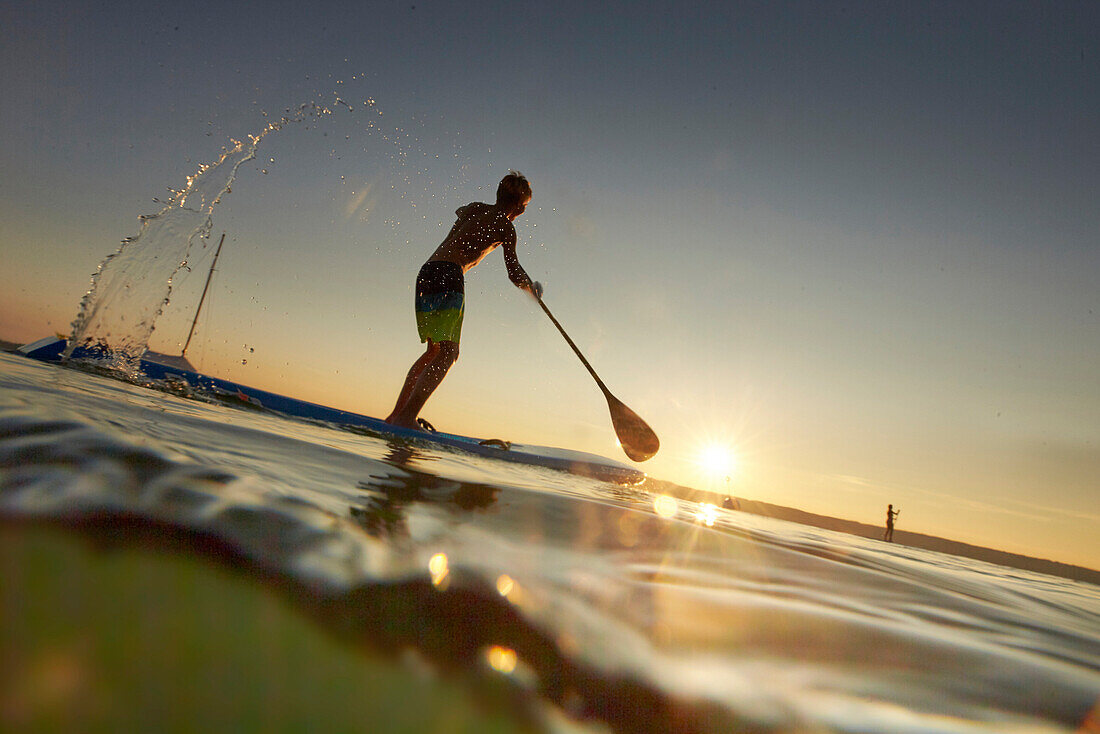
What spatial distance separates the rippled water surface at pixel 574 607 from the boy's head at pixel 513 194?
4.35m

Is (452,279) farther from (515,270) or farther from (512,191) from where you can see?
(512,191)

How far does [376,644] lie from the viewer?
0.38 metres

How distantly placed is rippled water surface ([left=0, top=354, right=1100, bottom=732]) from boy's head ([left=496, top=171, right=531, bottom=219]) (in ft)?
14.3

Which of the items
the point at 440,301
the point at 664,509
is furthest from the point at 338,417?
the point at 664,509

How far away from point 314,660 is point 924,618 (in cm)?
110

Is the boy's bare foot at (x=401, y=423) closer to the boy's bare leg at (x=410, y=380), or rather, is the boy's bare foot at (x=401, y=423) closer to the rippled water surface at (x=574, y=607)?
the boy's bare leg at (x=410, y=380)

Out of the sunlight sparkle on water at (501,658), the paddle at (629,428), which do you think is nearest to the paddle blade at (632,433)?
the paddle at (629,428)

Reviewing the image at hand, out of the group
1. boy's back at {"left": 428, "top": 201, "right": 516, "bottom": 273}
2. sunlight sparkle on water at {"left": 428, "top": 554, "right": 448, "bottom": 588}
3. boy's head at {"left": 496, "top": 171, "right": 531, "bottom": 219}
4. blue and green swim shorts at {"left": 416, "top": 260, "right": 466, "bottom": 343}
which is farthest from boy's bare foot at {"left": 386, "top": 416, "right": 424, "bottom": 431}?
sunlight sparkle on water at {"left": 428, "top": 554, "right": 448, "bottom": 588}

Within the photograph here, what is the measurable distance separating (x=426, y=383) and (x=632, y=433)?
194 centimetres

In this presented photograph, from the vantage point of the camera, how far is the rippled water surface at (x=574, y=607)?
0.43 meters

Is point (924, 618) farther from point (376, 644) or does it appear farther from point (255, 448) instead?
point (255, 448)

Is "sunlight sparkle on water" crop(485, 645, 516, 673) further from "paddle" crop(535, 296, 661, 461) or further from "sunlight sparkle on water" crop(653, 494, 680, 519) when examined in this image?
"paddle" crop(535, 296, 661, 461)

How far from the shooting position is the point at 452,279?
479 cm

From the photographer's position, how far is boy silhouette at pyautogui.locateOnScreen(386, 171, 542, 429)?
4.57 metres
